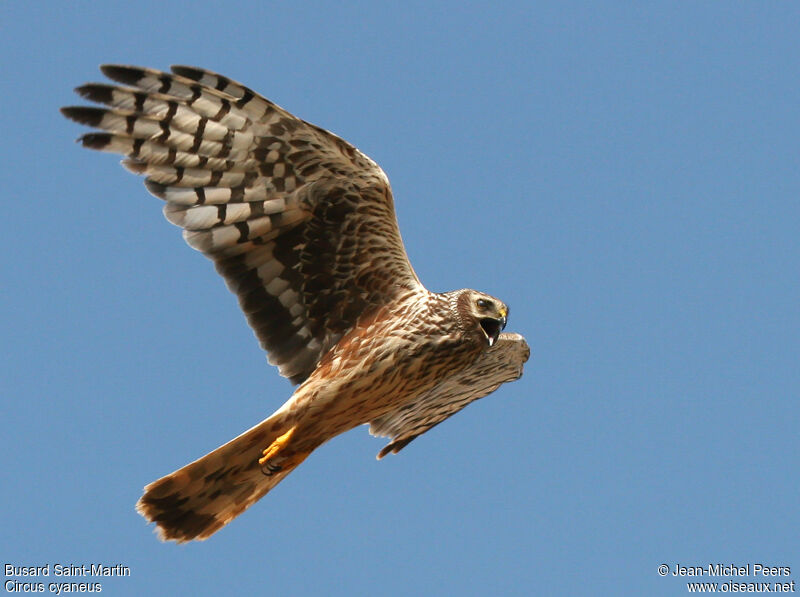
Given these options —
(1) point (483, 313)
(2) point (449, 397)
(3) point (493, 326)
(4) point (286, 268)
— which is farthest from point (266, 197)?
(2) point (449, 397)

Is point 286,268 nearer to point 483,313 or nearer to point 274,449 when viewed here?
point 274,449

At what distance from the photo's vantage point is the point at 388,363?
9.39 meters

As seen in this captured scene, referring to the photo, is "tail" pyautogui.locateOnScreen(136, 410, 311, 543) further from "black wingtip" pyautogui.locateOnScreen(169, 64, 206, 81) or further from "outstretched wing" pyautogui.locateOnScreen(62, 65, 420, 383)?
"black wingtip" pyautogui.locateOnScreen(169, 64, 206, 81)

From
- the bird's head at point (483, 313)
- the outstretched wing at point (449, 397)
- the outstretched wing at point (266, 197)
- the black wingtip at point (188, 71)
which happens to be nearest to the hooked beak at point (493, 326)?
the bird's head at point (483, 313)

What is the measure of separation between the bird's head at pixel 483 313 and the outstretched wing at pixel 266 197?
16.4 inches

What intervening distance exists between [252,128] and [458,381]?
8.58 feet

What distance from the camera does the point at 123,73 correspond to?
8844 mm

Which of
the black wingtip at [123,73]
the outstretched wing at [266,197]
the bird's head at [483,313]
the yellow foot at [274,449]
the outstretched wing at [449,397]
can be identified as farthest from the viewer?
the outstretched wing at [449,397]

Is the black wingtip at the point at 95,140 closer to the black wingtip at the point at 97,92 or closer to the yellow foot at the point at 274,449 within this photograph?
the black wingtip at the point at 97,92

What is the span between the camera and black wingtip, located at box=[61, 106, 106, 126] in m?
8.79

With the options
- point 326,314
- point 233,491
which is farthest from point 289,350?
point 233,491


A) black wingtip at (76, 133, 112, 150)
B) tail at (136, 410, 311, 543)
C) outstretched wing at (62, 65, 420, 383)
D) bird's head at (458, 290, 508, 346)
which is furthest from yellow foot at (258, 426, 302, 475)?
black wingtip at (76, 133, 112, 150)

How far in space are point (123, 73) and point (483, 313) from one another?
2896mm

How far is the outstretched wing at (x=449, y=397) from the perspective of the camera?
10.5m
